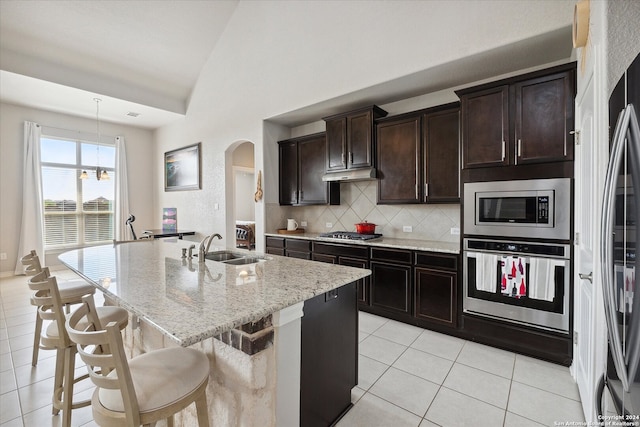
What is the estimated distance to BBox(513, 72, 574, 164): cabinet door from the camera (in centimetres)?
228

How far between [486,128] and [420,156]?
0.75 metres

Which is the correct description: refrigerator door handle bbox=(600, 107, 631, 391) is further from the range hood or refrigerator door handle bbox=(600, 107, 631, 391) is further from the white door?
the range hood

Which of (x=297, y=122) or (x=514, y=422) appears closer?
(x=514, y=422)

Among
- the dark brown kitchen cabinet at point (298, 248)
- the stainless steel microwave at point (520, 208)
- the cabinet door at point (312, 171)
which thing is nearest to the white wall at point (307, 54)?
the cabinet door at point (312, 171)

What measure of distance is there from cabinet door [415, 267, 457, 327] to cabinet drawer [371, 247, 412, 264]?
0.52 ft

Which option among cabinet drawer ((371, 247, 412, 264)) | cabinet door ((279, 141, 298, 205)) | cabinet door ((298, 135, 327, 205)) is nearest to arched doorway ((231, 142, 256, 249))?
cabinet door ((279, 141, 298, 205))

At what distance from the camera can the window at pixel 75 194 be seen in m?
5.82

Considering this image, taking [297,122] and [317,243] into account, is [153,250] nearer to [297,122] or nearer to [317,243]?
[317,243]

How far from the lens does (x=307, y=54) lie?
A: 3893 mm

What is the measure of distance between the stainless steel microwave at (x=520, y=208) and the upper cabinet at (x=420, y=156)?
1.15 feet

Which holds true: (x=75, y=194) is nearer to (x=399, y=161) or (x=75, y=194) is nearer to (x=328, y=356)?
(x=399, y=161)

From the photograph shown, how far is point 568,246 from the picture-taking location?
2.27 meters

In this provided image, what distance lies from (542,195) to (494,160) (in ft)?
1.57

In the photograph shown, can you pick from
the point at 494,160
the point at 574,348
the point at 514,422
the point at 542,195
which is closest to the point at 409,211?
A: the point at 494,160
